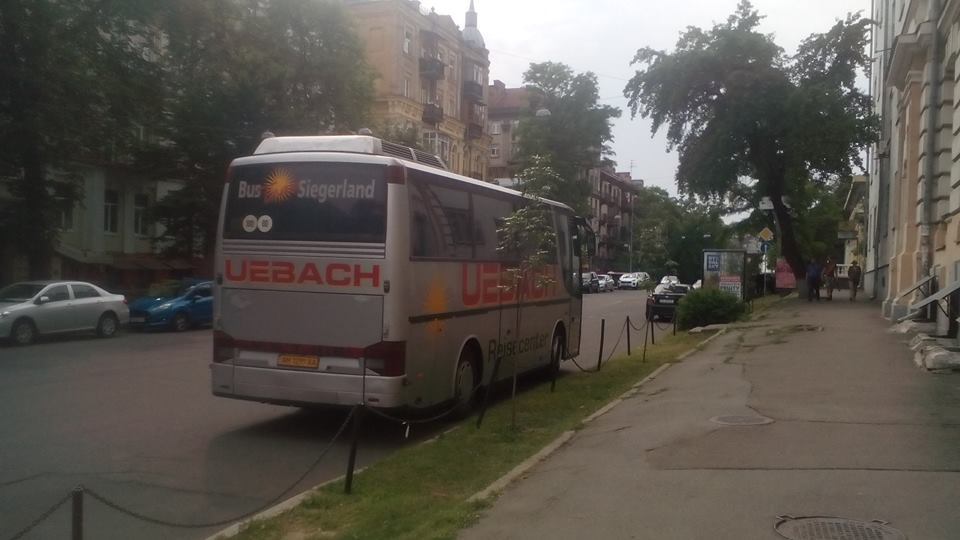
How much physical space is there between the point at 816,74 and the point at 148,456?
111 ft

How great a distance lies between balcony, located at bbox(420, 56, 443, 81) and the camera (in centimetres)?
5672

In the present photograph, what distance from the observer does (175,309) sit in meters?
25.7

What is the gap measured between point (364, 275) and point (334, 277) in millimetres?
368

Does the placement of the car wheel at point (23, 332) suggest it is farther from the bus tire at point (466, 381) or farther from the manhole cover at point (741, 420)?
the manhole cover at point (741, 420)

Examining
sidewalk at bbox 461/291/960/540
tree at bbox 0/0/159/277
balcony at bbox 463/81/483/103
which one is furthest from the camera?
balcony at bbox 463/81/483/103

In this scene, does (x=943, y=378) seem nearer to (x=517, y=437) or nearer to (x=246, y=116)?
(x=517, y=437)

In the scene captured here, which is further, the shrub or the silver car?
the shrub

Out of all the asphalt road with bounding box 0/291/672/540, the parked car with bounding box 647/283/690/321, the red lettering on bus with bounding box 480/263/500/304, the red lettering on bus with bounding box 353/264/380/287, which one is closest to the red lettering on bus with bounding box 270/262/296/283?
the red lettering on bus with bounding box 353/264/380/287

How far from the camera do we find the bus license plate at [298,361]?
10.1m

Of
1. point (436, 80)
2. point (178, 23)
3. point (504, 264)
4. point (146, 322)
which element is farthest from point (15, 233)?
point (436, 80)

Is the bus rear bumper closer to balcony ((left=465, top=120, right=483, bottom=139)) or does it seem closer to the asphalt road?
the asphalt road

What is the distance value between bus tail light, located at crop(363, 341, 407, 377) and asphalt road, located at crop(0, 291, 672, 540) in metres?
0.96

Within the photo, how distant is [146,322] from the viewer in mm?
25344

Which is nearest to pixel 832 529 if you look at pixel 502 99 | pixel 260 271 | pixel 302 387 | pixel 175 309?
pixel 302 387
